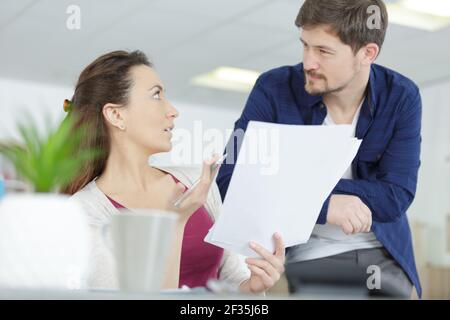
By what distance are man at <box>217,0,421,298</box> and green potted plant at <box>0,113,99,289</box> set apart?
0.80 metres

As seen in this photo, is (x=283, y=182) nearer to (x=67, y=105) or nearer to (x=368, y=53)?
(x=67, y=105)

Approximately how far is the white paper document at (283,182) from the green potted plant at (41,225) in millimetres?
277

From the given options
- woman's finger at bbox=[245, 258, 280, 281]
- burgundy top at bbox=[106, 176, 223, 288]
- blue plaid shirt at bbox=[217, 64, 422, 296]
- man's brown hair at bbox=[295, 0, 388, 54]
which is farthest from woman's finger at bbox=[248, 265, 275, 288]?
man's brown hair at bbox=[295, 0, 388, 54]

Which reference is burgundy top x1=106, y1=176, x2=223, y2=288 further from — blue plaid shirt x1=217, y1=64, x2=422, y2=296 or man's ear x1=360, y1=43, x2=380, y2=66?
man's ear x1=360, y1=43, x2=380, y2=66

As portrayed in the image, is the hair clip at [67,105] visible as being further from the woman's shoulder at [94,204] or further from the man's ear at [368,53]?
the man's ear at [368,53]

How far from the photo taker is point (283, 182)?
877mm

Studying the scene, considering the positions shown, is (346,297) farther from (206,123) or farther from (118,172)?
(206,123)

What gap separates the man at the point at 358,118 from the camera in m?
1.37

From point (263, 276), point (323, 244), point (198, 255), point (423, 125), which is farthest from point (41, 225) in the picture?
point (423, 125)

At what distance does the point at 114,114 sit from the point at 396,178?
2.01 ft

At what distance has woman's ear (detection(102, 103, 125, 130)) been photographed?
4.13 feet

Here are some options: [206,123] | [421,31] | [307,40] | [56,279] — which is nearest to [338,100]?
[307,40]

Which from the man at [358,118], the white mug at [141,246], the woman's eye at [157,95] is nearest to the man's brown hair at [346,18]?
the man at [358,118]

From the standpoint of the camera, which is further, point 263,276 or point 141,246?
point 263,276
